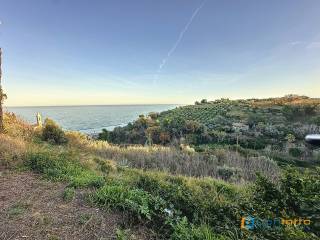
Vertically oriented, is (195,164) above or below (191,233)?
below

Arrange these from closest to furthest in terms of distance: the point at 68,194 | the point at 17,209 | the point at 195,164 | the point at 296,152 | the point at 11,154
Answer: the point at 17,209, the point at 68,194, the point at 11,154, the point at 195,164, the point at 296,152

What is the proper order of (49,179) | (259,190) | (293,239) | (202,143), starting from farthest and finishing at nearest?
(202,143)
(49,179)
(259,190)
(293,239)

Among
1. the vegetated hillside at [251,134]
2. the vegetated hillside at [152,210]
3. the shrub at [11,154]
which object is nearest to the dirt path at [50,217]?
the vegetated hillside at [152,210]

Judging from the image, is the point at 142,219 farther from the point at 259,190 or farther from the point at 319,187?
the point at 319,187

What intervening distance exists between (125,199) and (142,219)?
0.51 metres

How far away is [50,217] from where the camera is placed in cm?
360

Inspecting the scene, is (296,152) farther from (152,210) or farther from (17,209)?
(17,209)

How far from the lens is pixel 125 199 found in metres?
3.97

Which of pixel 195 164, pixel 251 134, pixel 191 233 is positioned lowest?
pixel 251 134

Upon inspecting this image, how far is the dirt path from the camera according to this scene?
320 centimetres

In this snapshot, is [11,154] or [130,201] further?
[11,154]

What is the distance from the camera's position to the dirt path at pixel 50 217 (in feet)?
10.5

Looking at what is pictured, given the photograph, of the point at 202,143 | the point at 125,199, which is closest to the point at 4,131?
the point at 125,199

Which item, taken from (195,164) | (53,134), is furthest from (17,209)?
(53,134)
